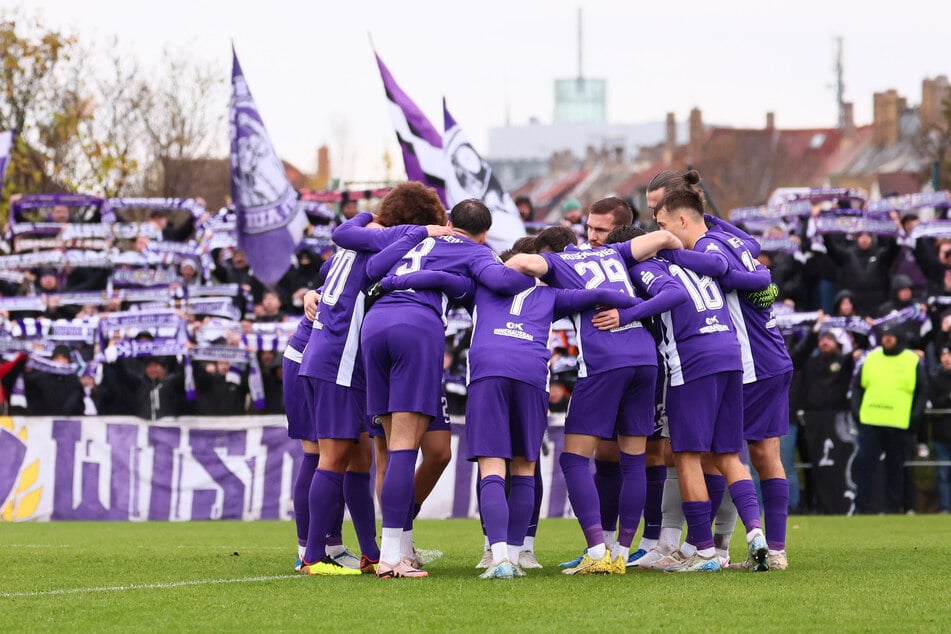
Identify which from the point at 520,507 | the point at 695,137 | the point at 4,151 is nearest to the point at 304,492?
the point at 520,507

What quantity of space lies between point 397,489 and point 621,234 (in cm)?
220

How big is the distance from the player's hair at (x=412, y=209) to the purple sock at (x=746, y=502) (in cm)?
232

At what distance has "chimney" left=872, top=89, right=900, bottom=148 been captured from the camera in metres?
85.5

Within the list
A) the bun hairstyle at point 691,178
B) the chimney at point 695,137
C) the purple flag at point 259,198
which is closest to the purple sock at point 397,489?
the bun hairstyle at point 691,178

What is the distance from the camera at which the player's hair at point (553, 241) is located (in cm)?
1002

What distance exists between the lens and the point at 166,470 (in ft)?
60.2

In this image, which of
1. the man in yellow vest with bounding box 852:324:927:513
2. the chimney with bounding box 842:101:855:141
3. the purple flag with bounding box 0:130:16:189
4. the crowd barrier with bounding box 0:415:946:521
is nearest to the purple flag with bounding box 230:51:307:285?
the crowd barrier with bounding box 0:415:946:521

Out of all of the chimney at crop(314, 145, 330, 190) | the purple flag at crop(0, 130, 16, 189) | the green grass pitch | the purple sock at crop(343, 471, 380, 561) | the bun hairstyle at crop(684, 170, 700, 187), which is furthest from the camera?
the chimney at crop(314, 145, 330, 190)

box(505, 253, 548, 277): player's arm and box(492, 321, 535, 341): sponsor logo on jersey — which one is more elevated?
box(505, 253, 548, 277): player's arm

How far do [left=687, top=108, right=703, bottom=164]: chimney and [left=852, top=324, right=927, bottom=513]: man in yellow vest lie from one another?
70.2m

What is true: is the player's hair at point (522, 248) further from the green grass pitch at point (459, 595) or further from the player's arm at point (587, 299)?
the green grass pitch at point (459, 595)

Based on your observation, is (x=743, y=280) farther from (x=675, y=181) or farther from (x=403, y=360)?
(x=403, y=360)

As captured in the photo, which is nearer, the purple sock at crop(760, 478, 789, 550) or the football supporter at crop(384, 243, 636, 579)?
the football supporter at crop(384, 243, 636, 579)

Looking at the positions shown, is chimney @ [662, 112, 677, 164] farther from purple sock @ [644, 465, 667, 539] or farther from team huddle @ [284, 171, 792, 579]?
team huddle @ [284, 171, 792, 579]
